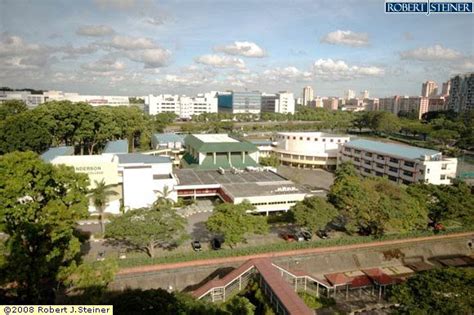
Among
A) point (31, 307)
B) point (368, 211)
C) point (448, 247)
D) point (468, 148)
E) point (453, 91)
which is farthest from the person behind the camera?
point (453, 91)

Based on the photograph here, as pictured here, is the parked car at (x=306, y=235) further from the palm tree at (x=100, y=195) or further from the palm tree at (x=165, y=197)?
the palm tree at (x=100, y=195)

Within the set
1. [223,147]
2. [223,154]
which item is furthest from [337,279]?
[223,154]

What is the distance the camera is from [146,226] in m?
20.8

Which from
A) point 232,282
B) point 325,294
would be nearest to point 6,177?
point 232,282

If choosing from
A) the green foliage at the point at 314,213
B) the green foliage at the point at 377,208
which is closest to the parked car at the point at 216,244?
the green foliage at the point at 314,213

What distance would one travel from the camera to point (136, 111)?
6047 cm

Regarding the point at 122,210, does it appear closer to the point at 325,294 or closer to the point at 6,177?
the point at 6,177

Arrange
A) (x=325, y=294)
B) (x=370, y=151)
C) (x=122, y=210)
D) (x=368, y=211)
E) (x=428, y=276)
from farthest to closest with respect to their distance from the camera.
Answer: (x=370, y=151) → (x=122, y=210) → (x=368, y=211) → (x=325, y=294) → (x=428, y=276)

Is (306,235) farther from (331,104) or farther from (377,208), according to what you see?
(331,104)

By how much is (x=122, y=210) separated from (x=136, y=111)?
34430 mm

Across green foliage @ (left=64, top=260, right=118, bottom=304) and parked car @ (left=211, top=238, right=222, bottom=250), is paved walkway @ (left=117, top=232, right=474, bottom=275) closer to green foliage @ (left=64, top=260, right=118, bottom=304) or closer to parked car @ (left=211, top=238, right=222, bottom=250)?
parked car @ (left=211, top=238, right=222, bottom=250)

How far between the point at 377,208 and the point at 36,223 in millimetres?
21217

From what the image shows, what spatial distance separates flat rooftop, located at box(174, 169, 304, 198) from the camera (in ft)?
102

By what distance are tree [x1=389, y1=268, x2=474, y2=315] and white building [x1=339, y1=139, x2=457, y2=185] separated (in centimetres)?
2400
